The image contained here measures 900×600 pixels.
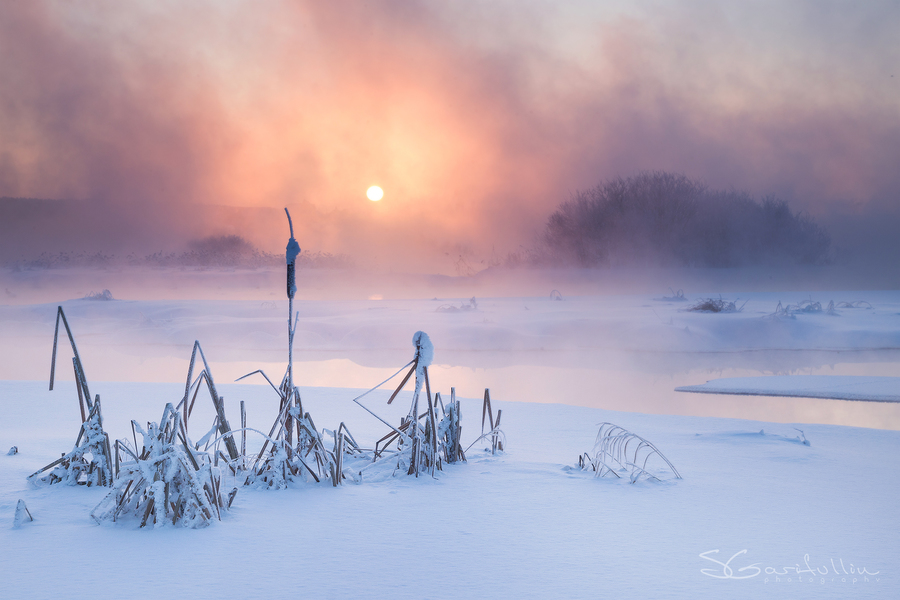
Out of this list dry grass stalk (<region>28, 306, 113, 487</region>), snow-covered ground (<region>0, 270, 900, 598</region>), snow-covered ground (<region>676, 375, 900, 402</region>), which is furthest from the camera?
snow-covered ground (<region>676, 375, 900, 402</region>)

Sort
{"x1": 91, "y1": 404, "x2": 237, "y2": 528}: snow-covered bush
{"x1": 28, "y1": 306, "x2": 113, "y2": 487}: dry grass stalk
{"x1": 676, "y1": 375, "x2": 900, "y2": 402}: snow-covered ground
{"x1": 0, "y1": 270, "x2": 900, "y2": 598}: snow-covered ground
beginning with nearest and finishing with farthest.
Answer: {"x1": 0, "y1": 270, "x2": 900, "y2": 598}: snow-covered ground → {"x1": 91, "y1": 404, "x2": 237, "y2": 528}: snow-covered bush → {"x1": 28, "y1": 306, "x2": 113, "y2": 487}: dry grass stalk → {"x1": 676, "y1": 375, "x2": 900, "y2": 402}: snow-covered ground

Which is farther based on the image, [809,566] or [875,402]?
[875,402]

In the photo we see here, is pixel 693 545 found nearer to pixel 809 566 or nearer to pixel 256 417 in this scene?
pixel 809 566

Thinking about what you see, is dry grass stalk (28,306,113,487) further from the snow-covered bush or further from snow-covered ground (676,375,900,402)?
snow-covered ground (676,375,900,402)

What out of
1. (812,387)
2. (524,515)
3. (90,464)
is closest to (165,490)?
(90,464)

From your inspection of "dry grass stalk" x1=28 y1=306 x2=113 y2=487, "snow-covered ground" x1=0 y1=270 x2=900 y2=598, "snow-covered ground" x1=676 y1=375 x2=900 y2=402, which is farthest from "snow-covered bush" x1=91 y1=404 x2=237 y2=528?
"snow-covered ground" x1=676 y1=375 x2=900 y2=402

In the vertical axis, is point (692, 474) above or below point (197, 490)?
Answer: below

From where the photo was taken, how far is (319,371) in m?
11.7

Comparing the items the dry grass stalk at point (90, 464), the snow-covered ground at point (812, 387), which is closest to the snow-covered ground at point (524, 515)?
the dry grass stalk at point (90, 464)

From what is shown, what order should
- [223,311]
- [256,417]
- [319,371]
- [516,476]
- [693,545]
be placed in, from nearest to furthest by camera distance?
[693,545] → [516,476] → [256,417] → [319,371] → [223,311]

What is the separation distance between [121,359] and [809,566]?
46.7 ft

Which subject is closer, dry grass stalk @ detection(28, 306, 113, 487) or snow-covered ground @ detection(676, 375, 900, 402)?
dry grass stalk @ detection(28, 306, 113, 487)

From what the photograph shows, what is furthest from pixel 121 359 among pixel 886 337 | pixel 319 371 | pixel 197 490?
pixel 886 337

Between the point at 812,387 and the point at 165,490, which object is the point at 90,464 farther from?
the point at 812,387
